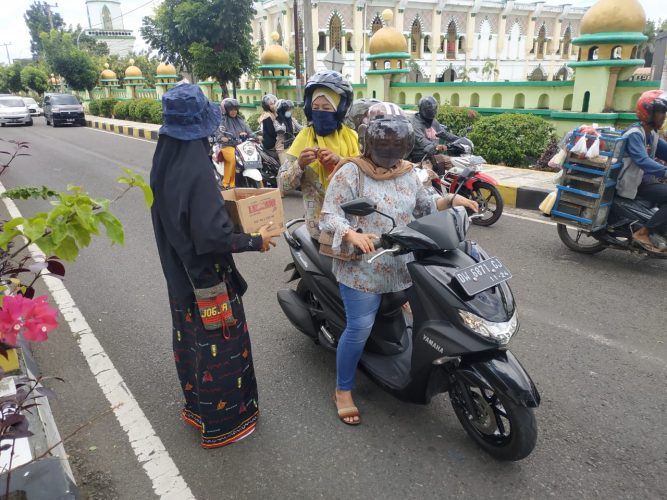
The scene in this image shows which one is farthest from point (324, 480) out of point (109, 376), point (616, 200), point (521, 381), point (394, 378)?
point (616, 200)

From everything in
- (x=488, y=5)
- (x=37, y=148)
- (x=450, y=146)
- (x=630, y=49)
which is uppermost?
(x=488, y=5)

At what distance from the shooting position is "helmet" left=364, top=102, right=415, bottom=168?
90.5 inches

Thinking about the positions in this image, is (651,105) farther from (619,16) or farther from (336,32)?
(336,32)

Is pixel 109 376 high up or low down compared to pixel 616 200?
down

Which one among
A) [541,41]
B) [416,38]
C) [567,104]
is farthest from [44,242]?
[541,41]

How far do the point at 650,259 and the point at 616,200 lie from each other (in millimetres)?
735

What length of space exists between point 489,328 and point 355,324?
704 millimetres

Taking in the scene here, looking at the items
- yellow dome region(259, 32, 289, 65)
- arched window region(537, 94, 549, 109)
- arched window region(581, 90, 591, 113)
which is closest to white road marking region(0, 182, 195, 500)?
arched window region(581, 90, 591, 113)

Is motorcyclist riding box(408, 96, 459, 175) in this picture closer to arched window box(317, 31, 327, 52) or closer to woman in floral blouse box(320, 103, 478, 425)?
woman in floral blouse box(320, 103, 478, 425)

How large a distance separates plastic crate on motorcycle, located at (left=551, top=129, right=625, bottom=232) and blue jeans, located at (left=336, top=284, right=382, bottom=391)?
9.99 ft

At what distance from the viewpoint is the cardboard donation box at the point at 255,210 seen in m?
2.28

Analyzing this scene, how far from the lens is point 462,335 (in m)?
2.15

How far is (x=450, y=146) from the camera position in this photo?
6523mm

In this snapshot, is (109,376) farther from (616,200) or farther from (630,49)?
(630,49)
